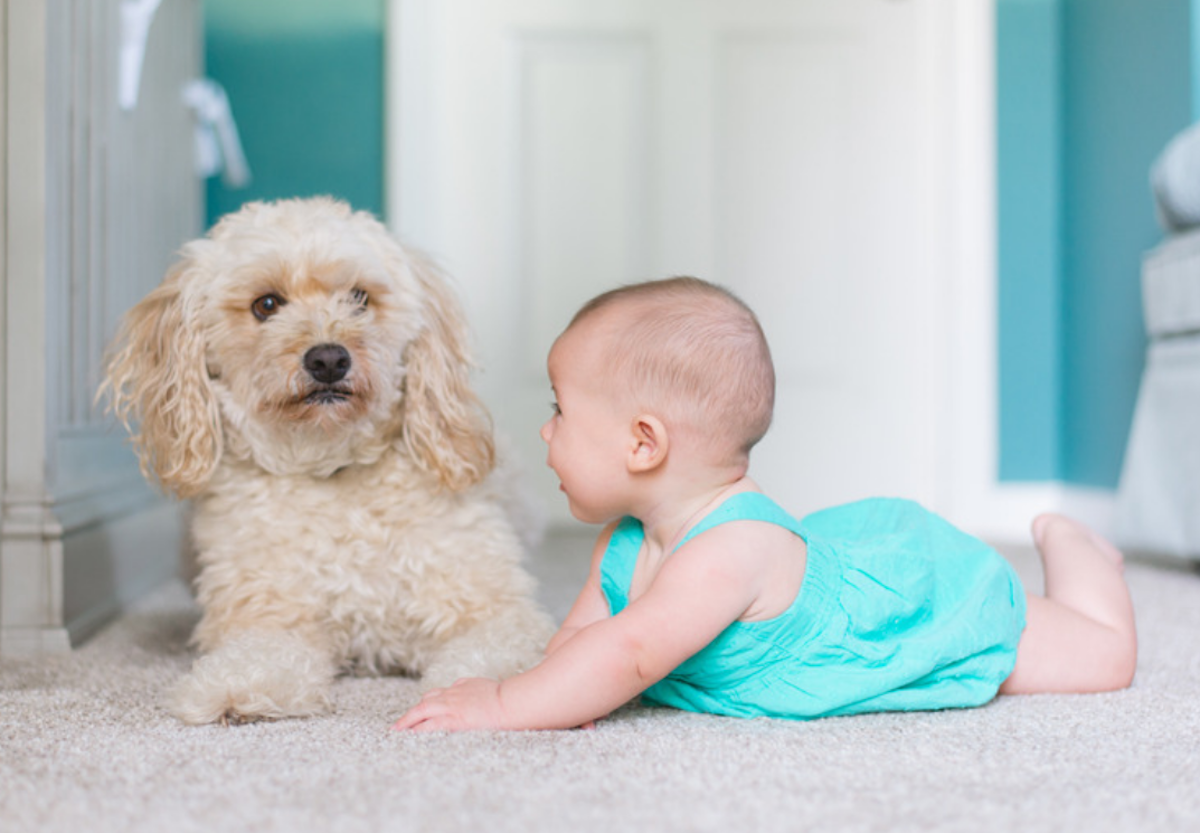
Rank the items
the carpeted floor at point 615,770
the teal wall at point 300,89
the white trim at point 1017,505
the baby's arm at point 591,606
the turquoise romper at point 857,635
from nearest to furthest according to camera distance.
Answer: the carpeted floor at point 615,770, the turquoise romper at point 857,635, the baby's arm at point 591,606, the teal wall at point 300,89, the white trim at point 1017,505

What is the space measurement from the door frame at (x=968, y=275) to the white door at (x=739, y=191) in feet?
0.07

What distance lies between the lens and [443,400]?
4.92 feet

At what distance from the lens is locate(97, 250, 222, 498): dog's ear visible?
4.75ft

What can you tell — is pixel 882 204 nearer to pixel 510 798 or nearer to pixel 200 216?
pixel 200 216

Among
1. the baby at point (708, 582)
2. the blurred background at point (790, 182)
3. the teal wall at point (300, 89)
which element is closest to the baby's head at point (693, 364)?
the baby at point (708, 582)

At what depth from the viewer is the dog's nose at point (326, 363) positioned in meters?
1.37

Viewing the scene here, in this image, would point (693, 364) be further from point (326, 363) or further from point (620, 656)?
point (326, 363)

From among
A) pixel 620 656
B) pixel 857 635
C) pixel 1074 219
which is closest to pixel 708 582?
pixel 620 656

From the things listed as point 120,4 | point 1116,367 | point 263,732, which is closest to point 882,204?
point 1116,367

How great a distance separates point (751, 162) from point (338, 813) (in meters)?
3.02

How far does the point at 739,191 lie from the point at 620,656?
270cm

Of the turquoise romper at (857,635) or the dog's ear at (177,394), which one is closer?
the turquoise romper at (857,635)

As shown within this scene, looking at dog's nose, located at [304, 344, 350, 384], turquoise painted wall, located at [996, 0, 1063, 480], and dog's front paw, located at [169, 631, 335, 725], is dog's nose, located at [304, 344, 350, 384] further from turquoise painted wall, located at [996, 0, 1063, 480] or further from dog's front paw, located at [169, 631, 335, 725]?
turquoise painted wall, located at [996, 0, 1063, 480]

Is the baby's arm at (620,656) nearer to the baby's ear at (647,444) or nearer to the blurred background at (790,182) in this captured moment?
the baby's ear at (647,444)
